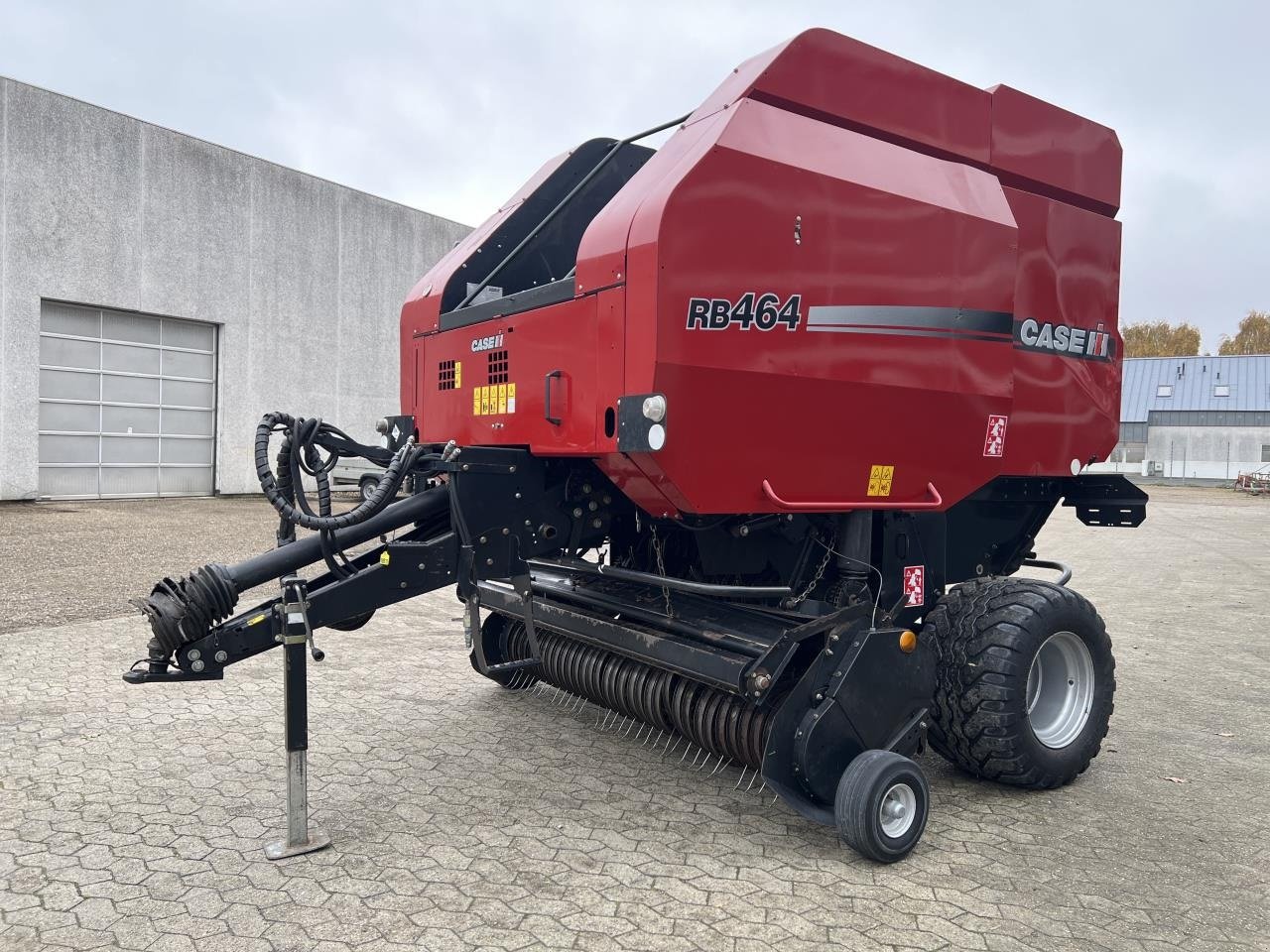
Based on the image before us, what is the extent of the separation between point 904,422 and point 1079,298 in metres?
1.31

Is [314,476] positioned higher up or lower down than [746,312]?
lower down

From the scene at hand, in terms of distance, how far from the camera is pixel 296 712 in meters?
3.08

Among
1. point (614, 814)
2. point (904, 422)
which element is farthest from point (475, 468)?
point (904, 422)

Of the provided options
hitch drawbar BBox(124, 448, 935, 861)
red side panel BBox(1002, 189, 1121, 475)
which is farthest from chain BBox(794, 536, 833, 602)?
red side panel BBox(1002, 189, 1121, 475)

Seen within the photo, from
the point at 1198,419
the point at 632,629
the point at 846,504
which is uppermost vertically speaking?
the point at 1198,419

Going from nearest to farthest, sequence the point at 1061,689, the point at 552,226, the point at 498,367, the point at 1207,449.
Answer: the point at 498,367, the point at 1061,689, the point at 552,226, the point at 1207,449

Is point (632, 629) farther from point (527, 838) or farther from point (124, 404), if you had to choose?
point (124, 404)

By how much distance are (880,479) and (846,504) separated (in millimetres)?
190

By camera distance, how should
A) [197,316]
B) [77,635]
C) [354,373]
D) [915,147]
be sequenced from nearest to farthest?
1. [915,147]
2. [77,635]
3. [197,316]
4. [354,373]

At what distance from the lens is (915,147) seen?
3.74 m

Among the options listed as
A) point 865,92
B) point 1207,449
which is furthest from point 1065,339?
point 1207,449

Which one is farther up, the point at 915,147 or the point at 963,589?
the point at 915,147

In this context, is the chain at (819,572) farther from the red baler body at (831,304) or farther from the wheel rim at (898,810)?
the wheel rim at (898,810)

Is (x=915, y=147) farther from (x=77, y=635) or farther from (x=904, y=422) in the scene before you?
(x=77, y=635)
